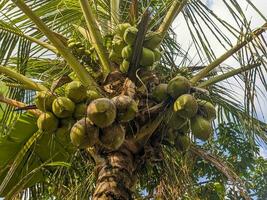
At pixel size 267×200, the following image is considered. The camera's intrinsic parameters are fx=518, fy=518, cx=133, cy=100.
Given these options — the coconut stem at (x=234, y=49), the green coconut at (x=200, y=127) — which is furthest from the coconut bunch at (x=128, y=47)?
the green coconut at (x=200, y=127)

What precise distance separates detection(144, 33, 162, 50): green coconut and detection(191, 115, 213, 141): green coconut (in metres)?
0.45

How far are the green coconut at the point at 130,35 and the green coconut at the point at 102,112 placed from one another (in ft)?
1.45

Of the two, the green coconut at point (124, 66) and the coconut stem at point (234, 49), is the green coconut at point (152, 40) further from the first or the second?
the coconut stem at point (234, 49)

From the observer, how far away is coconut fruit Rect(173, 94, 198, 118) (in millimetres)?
2361

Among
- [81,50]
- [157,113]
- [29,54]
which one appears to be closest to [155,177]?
[157,113]

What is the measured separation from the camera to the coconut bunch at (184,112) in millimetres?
2381

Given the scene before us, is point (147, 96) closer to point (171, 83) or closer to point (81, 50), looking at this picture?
point (171, 83)

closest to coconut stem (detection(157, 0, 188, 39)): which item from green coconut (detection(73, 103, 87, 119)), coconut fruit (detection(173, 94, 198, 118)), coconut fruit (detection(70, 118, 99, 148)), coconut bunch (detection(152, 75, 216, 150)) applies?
coconut bunch (detection(152, 75, 216, 150))

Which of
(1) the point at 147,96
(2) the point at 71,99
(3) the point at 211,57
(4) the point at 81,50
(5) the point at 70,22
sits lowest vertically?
(2) the point at 71,99

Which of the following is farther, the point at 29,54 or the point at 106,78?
the point at 29,54

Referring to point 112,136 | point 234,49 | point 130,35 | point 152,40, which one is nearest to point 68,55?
point 130,35

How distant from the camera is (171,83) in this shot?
2477mm

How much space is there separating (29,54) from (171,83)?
1327 mm

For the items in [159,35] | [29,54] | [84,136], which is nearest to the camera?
[84,136]
